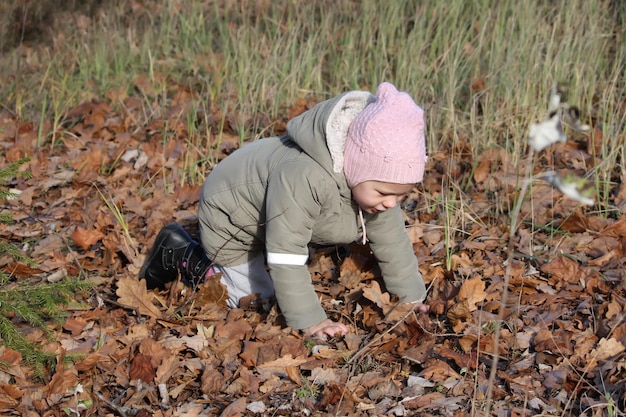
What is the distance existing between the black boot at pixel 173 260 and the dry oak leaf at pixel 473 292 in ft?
4.27

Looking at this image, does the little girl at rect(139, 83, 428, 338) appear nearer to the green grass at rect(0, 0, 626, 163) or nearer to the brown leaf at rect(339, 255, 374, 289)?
the brown leaf at rect(339, 255, 374, 289)

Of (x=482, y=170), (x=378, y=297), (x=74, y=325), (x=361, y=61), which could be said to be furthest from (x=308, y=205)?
(x=361, y=61)

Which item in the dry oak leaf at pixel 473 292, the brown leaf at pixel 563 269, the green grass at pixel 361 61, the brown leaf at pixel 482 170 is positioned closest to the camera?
the dry oak leaf at pixel 473 292

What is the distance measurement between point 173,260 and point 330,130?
1277 millimetres

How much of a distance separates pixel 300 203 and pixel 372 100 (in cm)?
54

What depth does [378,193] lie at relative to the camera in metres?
3.07

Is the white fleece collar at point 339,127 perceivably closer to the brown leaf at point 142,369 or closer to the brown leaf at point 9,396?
the brown leaf at point 142,369

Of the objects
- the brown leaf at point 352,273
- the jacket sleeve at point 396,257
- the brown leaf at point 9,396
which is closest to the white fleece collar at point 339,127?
the jacket sleeve at point 396,257

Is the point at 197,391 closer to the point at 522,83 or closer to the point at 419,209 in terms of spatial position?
the point at 419,209

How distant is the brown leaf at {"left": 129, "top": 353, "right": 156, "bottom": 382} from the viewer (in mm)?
2982

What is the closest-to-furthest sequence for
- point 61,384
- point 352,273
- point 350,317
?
point 61,384 → point 350,317 → point 352,273

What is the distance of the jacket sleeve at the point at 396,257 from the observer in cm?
349

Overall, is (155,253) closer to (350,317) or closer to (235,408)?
(350,317)

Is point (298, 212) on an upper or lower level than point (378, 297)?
upper
